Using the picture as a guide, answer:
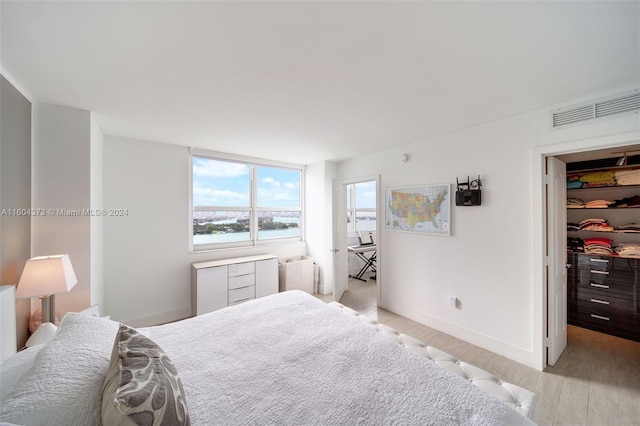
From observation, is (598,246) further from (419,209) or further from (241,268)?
(241,268)

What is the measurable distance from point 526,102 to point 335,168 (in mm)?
2769

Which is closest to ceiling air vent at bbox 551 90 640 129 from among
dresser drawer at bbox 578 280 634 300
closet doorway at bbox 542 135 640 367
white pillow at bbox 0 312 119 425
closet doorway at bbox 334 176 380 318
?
closet doorway at bbox 542 135 640 367

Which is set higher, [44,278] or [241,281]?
[44,278]

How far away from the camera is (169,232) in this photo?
10.6 feet

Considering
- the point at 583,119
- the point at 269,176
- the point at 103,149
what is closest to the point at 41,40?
the point at 103,149

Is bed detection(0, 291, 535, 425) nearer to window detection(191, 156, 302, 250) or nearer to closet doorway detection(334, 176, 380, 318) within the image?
window detection(191, 156, 302, 250)

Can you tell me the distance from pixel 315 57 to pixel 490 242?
2.52 metres

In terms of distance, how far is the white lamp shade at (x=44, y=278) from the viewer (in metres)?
1.57

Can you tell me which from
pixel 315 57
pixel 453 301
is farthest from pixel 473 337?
pixel 315 57

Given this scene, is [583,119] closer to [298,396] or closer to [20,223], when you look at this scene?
[298,396]

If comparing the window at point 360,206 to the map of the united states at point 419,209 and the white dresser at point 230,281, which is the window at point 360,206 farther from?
the white dresser at point 230,281

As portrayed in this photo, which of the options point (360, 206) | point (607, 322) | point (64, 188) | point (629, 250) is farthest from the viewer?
point (360, 206)

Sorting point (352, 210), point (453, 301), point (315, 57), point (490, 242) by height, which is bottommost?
point (453, 301)

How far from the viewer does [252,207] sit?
161 inches
